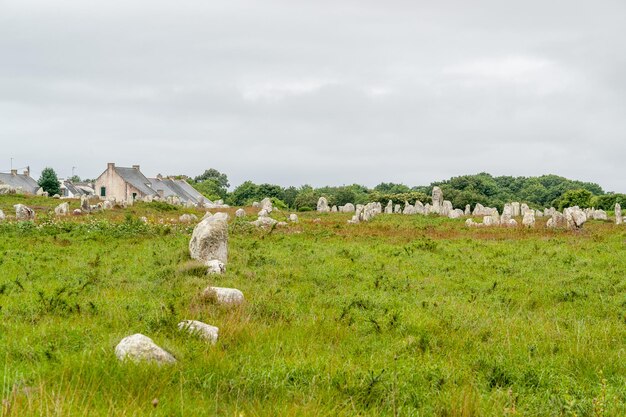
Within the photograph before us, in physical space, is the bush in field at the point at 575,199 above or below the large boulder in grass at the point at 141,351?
above

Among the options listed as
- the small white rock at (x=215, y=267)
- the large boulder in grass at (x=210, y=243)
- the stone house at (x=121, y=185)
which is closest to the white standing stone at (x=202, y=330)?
the small white rock at (x=215, y=267)

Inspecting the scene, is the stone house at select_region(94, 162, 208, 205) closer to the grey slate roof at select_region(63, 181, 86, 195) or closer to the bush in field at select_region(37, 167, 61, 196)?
the bush in field at select_region(37, 167, 61, 196)

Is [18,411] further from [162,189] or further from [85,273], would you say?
[162,189]

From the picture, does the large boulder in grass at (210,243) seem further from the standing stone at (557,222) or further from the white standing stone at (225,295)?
the standing stone at (557,222)

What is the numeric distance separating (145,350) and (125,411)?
1710mm

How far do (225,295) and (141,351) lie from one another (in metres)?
4.06

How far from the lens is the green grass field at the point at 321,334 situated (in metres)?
5.41

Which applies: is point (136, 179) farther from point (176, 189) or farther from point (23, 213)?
point (23, 213)

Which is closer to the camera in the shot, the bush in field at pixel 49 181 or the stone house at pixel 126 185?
the bush in field at pixel 49 181

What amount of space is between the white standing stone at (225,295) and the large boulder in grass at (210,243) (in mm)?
5769

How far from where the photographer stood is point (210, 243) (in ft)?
53.2

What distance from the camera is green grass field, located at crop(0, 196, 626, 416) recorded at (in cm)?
541


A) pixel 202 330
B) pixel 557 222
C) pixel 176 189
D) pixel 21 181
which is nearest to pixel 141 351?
pixel 202 330

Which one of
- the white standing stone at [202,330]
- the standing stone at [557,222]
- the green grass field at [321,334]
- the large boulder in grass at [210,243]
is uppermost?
the standing stone at [557,222]
